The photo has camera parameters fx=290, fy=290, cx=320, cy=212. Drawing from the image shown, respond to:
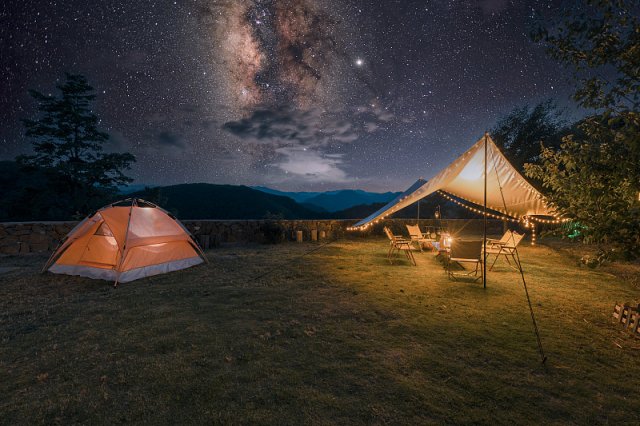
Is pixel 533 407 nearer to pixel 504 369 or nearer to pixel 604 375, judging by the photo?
pixel 504 369

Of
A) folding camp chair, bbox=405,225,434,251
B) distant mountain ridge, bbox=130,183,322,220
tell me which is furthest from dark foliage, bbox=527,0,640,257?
distant mountain ridge, bbox=130,183,322,220

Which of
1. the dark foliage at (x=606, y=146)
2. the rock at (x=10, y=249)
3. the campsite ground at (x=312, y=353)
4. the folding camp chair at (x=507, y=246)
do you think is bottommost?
the campsite ground at (x=312, y=353)

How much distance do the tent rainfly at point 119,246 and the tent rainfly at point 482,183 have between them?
4.44 meters

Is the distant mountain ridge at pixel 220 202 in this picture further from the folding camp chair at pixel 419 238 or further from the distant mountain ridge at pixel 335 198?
the distant mountain ridge at pixel 335 198

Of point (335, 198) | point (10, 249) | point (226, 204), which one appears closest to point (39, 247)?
point (10, 249)

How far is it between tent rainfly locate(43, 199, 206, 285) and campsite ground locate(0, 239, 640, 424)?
1.22 ft

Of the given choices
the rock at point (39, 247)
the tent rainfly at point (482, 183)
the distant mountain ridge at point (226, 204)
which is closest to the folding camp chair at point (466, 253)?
the tent rainfly at point (482, 183)

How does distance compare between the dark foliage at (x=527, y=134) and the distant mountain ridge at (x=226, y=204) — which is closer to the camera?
the dark foliage at (x=527, y=134)

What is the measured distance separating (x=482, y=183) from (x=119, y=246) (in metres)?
7.66

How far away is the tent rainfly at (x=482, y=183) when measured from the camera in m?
5.21

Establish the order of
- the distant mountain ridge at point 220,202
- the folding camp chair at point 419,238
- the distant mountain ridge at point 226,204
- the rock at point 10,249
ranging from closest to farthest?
the rock at point 10,249 < the folding camp chair at point 419,238 < the distant mountain ridge at point 226,204 < the distant mountain ridge at point 220,202

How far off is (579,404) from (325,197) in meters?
140

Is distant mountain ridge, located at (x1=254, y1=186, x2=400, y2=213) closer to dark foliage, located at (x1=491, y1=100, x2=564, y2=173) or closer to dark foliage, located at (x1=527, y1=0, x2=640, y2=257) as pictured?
dark foliage, located at (x1=491, y1=100, x2=564, y2=173)

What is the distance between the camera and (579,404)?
2.00 m
